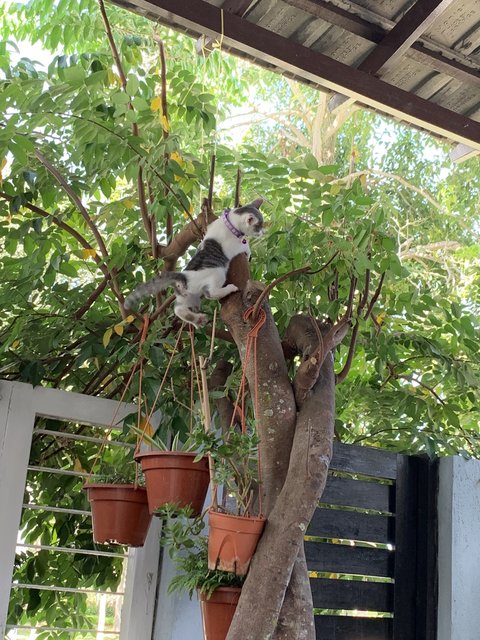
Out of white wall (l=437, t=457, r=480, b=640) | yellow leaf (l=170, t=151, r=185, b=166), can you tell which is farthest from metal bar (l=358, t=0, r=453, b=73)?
white wall (l=437, t=457, r=480, b=640)

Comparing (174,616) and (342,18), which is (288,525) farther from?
(342,18)

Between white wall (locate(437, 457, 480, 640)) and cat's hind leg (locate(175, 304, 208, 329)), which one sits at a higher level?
A: cat's hind leg (locate(175, 304, 208, 329))

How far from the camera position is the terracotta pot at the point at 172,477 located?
2.05 meters

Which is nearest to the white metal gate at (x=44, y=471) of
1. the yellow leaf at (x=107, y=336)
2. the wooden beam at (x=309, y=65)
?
the yellow leaf at (x=107, y=336)

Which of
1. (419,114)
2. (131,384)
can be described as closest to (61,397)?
(131,384)

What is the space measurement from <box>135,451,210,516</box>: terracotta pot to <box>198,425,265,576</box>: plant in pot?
98 mm

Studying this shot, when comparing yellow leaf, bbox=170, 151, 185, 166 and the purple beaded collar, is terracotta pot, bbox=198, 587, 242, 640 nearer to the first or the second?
the purple beaded collar

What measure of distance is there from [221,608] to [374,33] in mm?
1888

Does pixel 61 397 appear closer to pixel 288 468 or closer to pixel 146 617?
pixel 146 617

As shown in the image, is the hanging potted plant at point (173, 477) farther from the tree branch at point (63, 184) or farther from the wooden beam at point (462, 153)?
the wooden beam at point (462, 153)

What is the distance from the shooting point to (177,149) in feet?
7.72

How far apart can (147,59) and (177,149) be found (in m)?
5.02

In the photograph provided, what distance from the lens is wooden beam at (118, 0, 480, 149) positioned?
2307mm

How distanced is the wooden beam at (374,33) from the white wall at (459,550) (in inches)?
58.2
